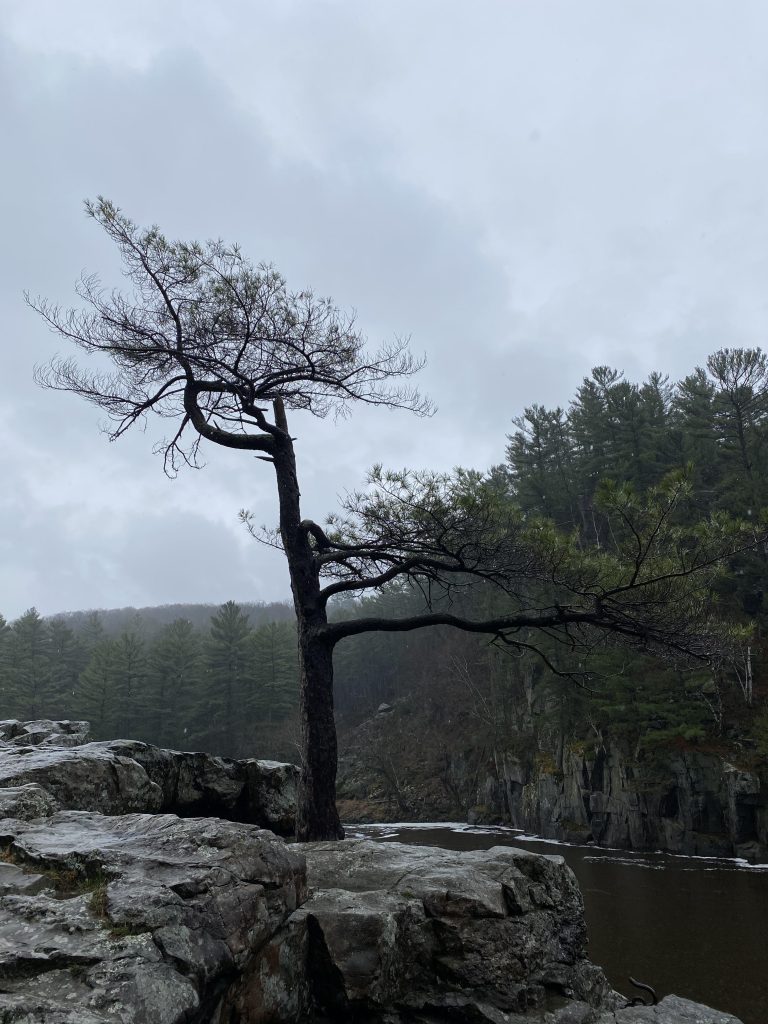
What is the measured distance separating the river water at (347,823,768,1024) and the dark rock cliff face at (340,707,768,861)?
1.43 metres

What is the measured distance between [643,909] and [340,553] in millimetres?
7608

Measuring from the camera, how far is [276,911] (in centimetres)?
311

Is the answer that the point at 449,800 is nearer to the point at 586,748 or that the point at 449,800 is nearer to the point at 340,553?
the point at 586,748

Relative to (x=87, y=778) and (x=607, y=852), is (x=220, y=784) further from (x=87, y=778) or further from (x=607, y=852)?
(x=607, y=852)

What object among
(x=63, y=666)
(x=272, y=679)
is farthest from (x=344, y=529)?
(x=63, y=666)

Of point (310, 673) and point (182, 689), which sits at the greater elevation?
point (310, 673)

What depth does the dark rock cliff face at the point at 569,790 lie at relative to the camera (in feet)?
53.2

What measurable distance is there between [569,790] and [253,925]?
2135 cm

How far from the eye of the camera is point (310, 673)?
274 inches

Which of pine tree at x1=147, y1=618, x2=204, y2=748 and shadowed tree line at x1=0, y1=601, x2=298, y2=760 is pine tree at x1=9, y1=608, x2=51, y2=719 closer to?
shadowed tree line at x1=0, y1=601, x2=298, y2=760

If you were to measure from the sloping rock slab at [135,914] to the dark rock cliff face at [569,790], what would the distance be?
16222mm

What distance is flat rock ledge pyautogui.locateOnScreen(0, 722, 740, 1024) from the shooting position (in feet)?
7.34

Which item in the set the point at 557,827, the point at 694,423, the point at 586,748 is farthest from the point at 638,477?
the point at 557,827

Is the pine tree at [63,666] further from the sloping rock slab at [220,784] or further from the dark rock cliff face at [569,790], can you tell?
the sloping rock slab at [220,784]
